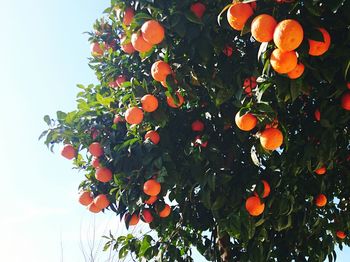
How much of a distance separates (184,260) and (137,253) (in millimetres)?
471

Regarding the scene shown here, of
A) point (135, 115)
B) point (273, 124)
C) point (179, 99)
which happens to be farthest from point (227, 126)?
point (135, 115)

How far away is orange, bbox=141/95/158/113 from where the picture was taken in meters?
2.79

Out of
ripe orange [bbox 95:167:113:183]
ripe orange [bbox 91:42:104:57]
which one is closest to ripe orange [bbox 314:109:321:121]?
ripe orange [bbox 95:167:113:183]

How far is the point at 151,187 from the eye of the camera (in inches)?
109

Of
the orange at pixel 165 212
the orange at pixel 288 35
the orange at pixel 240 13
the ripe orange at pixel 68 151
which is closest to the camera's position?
the orange at pixel 288 35

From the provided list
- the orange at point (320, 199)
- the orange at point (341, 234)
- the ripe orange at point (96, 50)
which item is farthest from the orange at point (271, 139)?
the ripe orange at point (96, 50)

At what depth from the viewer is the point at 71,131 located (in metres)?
3.20

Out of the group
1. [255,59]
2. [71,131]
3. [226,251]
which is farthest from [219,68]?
[226,251]

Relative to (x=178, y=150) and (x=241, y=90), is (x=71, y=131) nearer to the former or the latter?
(x=178, y=150)

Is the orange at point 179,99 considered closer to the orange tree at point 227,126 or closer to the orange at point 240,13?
the orange tree at point 227,126

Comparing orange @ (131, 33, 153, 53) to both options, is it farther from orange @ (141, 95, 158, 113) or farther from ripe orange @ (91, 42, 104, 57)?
ripe orange @ (91, 42, 104, 57)

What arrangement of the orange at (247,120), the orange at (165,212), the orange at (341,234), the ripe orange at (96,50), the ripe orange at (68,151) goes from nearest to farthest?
1. the orange at (247,120)
2. the orange at (165,212)
3. the ripe orange at (68,151)
4. the orange at (341,234)
5. the ripe orange at (96,50)

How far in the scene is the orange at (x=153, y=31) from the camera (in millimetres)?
2484

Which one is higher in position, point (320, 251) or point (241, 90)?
point (241, 90)
